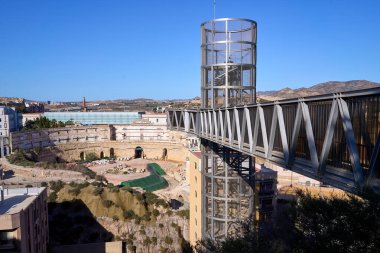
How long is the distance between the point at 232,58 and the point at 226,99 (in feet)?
4.44

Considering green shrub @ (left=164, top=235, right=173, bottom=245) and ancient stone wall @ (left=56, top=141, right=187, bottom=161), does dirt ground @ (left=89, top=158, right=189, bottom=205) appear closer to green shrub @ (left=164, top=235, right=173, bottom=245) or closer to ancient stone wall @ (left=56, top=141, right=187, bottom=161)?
ancient stone wall @ (left=56, top=141, right=187, bottom=161)

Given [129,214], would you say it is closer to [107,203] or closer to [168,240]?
[107,203]

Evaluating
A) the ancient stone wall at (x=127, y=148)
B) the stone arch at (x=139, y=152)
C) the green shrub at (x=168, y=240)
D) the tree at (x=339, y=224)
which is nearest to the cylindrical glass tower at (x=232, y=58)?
the tree at (x=339, y=224)

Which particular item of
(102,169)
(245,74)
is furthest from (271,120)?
(102,169)

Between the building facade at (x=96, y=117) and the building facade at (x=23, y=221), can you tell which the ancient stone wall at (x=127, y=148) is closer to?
the building facade at (x=96, y=117)

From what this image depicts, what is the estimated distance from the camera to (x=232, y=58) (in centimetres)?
1030

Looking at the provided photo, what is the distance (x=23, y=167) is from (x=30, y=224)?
20281 millimetres

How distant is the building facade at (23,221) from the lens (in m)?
12.3

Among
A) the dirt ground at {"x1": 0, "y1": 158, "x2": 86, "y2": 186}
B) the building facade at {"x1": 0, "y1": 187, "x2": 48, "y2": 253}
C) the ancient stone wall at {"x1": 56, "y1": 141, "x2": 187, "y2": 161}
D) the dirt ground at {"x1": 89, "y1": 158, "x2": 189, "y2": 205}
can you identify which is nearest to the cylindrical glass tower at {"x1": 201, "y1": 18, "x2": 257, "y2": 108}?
the building facade at {"x1": 0, "y1": 187, "x2": 48, "y2": 253}

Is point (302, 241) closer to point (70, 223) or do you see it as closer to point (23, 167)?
point (70, 223)

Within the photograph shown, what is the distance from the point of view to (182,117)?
12680 mm

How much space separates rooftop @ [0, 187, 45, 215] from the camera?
1348 centimetres

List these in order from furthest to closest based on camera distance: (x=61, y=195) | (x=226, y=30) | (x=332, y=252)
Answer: (x=61, y=195) → (x=226, y=30) → (x=332, y=252)

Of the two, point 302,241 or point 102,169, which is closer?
point 302,241
